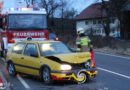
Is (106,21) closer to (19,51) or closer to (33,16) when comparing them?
(33,16)

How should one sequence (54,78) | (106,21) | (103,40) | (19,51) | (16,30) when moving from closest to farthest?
(54,78), (19,51), (16,30), (103,40), (106,21)

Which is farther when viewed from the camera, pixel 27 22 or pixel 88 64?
pixel 27 22

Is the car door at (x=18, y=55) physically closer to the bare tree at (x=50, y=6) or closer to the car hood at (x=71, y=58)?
the car hood at (x=71, y=58)

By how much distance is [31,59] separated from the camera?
9.68 meters

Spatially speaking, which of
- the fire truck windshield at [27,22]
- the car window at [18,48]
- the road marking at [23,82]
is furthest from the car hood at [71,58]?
the fire truck windshield at [27,22]

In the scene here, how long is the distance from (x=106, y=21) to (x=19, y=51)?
27.6 meters

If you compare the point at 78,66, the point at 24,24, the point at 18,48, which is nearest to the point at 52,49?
the point at 78,66

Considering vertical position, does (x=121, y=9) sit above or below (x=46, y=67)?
above

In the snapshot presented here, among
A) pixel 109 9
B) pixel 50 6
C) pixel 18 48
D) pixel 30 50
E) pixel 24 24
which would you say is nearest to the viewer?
pixel 30 50

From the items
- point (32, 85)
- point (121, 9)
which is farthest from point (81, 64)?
point (121, 9)

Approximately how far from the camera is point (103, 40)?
1101 inches

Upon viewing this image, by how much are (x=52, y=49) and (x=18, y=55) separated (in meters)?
1.62

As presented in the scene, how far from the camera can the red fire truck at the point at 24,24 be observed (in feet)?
49.2

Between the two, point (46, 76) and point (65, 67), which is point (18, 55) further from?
point (65, 67)
